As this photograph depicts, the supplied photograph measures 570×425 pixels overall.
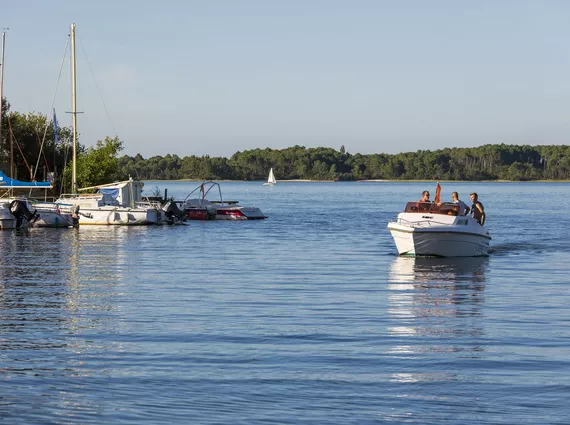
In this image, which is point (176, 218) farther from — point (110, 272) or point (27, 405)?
point (27, 405)

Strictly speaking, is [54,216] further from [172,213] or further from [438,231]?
[438,231]

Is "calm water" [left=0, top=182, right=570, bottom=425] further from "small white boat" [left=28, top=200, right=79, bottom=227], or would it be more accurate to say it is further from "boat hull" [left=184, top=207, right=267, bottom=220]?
"boat hull" [left=184, top=207, right=267, bottom=220]

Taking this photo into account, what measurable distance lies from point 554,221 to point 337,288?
5309 cm

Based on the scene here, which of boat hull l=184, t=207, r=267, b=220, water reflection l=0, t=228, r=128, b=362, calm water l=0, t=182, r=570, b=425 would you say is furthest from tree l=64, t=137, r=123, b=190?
calm water l=0, t=182, r=570, b=425

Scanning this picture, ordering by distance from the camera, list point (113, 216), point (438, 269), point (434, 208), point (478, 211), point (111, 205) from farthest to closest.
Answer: point (111, 205), point (113, 216), point (478, 211), point (434, 208), point (438, 269)

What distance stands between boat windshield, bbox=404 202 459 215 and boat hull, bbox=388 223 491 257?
1.96ft

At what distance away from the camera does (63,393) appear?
1302 centimetres

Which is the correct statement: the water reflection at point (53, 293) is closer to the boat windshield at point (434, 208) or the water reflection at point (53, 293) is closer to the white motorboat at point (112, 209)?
the boat windshield at point (434, 208)

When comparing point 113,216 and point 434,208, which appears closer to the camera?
point 434,208

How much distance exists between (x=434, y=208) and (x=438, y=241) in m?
1.21

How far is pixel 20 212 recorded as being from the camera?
57875 millimetres

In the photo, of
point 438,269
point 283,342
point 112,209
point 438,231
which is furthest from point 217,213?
point 283,342

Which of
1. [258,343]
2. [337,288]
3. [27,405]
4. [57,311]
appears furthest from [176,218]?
[27,405]

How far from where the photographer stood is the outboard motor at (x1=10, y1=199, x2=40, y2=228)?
189 feet
